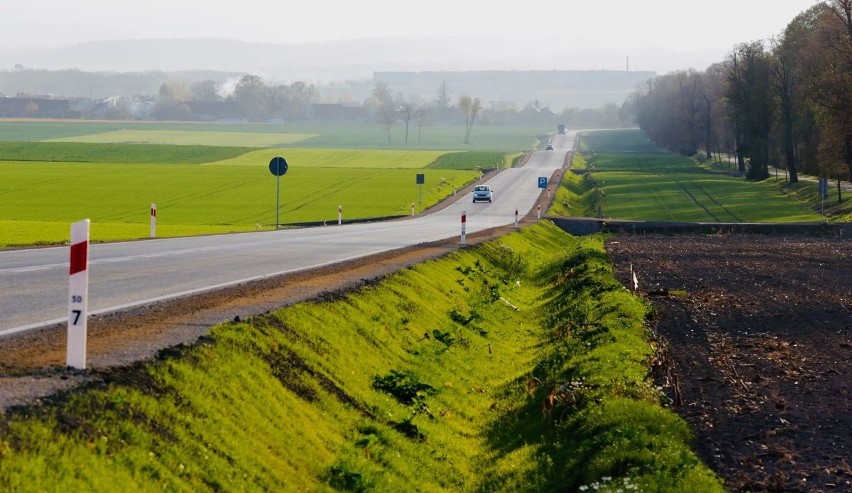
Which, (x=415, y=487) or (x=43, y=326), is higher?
(x=43, y=326)

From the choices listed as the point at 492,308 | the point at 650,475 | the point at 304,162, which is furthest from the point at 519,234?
the point at 304,162

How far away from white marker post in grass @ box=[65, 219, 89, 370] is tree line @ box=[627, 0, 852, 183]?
212 ft

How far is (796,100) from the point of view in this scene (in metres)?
89.6

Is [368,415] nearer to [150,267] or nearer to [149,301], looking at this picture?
[149,301]

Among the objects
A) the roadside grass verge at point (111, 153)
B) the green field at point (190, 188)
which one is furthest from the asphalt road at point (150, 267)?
the roadside grass verge at point (111, 153)

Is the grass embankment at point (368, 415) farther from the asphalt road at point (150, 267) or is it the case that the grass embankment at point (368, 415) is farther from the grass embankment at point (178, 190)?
the grass embankment at point (178, 190)

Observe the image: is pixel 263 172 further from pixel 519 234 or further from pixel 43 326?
pixel 43 326

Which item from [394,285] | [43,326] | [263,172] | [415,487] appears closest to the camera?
[415,487]

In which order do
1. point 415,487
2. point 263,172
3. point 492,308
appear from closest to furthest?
point 415,487 → point 492,308 → point 263,172

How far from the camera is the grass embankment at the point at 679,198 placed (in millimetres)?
72938

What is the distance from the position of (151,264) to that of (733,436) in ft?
40.9

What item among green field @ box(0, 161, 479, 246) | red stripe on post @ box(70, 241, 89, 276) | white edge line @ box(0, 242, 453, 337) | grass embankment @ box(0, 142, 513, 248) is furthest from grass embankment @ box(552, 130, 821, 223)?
red stripe on post @ box(70, 241, 89, 276)

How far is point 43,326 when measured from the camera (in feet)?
38.3

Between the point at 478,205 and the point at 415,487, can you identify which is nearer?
the point at 415,487
